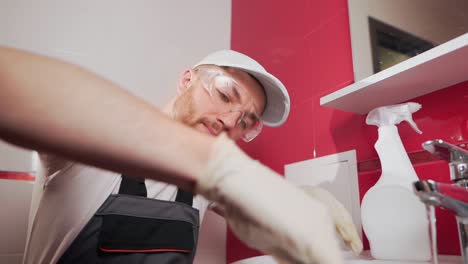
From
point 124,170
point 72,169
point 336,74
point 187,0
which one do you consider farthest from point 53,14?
point 124,170

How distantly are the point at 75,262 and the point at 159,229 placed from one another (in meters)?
0.21

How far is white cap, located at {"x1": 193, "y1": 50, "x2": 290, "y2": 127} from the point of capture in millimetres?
948

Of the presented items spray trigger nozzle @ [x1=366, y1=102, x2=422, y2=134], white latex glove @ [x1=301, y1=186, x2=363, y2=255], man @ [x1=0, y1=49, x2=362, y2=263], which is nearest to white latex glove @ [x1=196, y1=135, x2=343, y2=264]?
man @ [x1=0, y1=49, x2=362, y2=263]

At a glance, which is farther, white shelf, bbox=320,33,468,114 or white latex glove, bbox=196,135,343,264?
white shelf, bbox=320,33,468,114

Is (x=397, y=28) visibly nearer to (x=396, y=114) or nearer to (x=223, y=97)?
(x=396, y=114)

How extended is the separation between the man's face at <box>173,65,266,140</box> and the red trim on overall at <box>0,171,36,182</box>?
0.54m

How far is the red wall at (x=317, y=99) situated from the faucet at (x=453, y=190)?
5.9 inches

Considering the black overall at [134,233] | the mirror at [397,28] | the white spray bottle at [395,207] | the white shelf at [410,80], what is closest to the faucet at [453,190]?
the white spray bottle at [395,207]

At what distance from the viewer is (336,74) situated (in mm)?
1024

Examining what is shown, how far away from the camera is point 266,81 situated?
1021 millimetres

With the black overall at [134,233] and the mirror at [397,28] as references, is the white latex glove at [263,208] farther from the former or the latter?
the mirror at [397,28]

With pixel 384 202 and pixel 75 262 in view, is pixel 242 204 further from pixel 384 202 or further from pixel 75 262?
pixel 75 262

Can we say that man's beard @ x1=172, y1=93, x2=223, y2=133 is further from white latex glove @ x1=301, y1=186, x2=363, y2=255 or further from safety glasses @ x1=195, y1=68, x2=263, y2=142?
white latex glove @ x1=301, y1=186, x2=363, y2=255

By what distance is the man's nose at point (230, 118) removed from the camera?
943 millimetres
